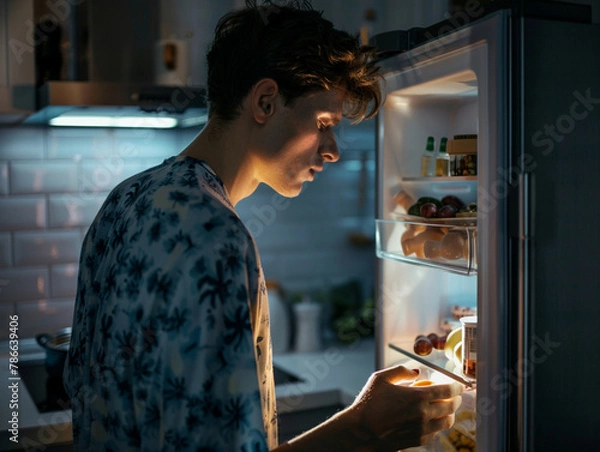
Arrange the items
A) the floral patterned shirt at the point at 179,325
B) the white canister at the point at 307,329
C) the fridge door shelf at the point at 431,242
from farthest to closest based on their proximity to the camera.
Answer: the white canister at the point at 307,329
the fridge door shelf at the point at 431,242
the floral patterned shirt at the point at 179,325

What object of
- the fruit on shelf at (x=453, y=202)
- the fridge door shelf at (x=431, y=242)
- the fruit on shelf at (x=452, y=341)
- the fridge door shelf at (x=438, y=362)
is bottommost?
the fridge door shelf at (x=438, y=362)

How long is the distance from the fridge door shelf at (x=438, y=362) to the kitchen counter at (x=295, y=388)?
2.22 ft

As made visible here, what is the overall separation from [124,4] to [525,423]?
5.31 feet

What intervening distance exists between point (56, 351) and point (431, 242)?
45.5 inches

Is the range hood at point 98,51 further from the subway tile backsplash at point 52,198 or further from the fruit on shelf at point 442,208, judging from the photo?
the fruit on shelf at point 442,208

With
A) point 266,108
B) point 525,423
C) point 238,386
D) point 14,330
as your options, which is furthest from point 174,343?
point 14,330

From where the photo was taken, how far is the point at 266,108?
3.13 ft

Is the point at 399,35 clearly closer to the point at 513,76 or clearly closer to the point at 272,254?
the point at 513,76

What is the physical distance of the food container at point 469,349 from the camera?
1.13 metres

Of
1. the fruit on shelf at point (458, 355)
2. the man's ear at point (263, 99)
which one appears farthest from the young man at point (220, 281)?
the fruit on shelf at point (458, 355)

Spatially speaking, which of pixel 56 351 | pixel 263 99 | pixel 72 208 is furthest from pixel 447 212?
pixel 72 208

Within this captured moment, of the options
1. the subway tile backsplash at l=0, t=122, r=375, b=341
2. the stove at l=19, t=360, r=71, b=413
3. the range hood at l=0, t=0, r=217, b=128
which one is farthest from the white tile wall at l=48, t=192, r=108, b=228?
the stove at l=19, t=360, r=71, b=413

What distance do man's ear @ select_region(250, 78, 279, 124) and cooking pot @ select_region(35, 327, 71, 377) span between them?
1.15 metres

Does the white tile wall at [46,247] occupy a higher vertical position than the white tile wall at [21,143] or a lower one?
lower
